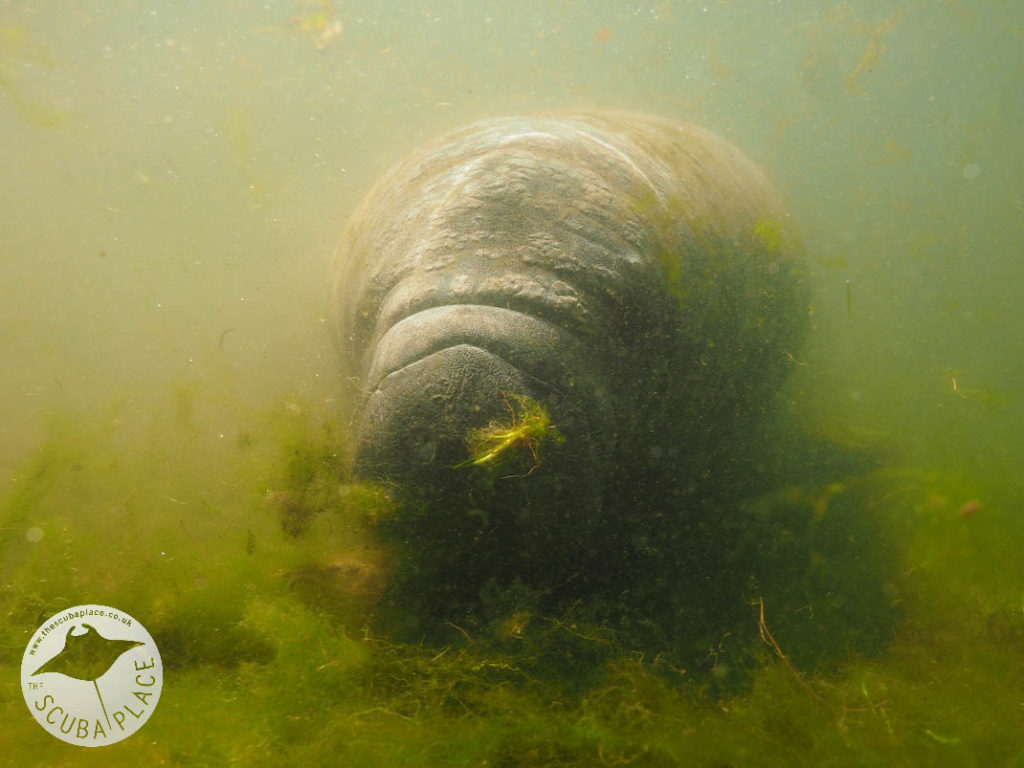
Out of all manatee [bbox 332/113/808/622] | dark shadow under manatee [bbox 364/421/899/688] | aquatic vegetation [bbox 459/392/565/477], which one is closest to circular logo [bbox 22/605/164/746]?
dark shadow under manatee [bbox 364/421/899/688]

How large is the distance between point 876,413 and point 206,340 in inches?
254

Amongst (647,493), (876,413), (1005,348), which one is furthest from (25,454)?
(1005,348)

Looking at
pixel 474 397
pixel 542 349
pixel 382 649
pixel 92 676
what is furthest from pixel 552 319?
pixel 92 676

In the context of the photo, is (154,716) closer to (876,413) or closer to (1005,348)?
(876,413)

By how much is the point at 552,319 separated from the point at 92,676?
3458 mm

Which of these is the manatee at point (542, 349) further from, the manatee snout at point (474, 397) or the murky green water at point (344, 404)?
the murky green water at point (344, 404)

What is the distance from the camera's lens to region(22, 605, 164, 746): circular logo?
11.3ft

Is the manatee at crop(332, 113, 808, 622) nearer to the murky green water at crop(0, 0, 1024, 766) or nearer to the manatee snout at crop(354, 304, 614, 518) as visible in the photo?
the manatee snout at crop(354, 304, 614, 518)

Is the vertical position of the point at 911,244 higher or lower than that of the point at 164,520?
higher

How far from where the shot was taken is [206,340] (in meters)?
5.34

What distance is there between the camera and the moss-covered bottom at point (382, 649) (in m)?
3.29

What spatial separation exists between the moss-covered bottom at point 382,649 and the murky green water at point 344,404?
19 millimetres

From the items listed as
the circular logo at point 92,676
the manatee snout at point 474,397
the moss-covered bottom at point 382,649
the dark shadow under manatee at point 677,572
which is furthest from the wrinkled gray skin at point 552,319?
the circular logo at point 92,676

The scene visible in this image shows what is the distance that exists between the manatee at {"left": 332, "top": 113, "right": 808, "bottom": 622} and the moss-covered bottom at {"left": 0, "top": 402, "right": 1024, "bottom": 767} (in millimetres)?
390
